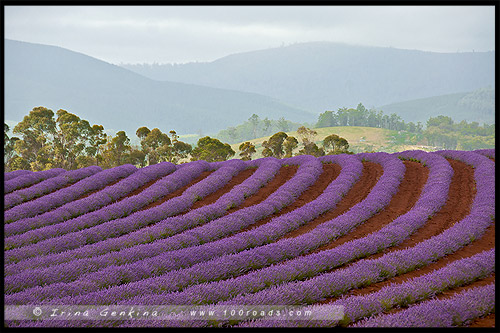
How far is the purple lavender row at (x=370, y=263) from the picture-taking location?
4574 millimetres

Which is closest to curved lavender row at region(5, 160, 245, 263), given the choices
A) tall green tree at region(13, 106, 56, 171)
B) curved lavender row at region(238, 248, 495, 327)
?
curved lavender row at region(238, 248, 495, 327)

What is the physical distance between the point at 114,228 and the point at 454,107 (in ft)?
605

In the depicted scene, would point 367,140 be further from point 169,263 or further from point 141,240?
point 169,263

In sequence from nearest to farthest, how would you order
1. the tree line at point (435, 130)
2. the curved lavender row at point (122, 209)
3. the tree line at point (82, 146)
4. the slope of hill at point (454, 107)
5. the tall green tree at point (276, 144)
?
the curved lavender row at point (122, 209) < the tree line at point (82, 146) < the tall green tree at point (276, 144) < the tree line at point (435, 130) < the slope of hill at point (454, 107)

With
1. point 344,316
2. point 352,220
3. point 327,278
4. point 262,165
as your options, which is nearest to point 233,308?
point 344,316

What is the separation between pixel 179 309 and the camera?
4.02 m

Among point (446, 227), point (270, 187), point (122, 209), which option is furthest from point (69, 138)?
point (446, 227)

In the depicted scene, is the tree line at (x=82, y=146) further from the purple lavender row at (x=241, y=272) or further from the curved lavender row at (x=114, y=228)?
the purple lavender row at (x=241, y=272)

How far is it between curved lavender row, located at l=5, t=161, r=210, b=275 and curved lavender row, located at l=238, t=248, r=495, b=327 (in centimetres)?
363

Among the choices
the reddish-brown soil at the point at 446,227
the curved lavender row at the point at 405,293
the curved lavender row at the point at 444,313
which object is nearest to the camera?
the curved lavender row at the point at 444,313

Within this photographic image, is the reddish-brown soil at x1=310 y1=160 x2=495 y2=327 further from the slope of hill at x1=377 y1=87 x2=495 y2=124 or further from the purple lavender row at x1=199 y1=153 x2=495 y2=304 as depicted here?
the slope of hill at x1=377 y1=87 x2=495 y2=124

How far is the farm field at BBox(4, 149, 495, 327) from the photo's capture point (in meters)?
4.32

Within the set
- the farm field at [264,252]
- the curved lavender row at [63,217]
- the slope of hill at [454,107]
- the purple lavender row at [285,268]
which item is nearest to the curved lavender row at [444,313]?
the farm field at [264,252]

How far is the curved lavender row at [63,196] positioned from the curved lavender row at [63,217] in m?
0.60
